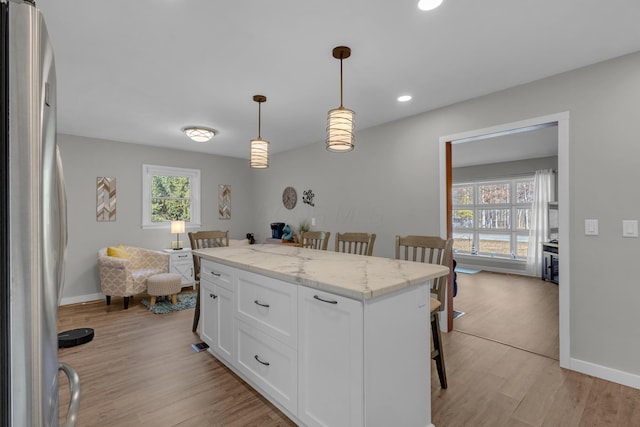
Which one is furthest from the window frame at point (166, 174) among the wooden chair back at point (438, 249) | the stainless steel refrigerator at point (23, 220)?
the stainless steel refrigerator at point (23, 220)

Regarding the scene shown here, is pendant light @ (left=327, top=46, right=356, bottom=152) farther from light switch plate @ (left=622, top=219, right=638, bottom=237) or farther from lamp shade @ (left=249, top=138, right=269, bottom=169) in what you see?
light switch plate @ (left=622, top=219, right=638, bottom=237)

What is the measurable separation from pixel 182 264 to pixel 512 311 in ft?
16.1

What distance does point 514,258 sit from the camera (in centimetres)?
642

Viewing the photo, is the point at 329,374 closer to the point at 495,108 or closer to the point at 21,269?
the point at 21,269

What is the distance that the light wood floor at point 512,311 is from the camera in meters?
3.07

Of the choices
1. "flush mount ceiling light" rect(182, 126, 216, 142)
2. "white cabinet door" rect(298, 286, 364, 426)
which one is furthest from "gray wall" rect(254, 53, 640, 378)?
"flush mount ceiling light" rect(182, 126, 216, 142)

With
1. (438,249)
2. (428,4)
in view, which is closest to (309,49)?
(428,4)

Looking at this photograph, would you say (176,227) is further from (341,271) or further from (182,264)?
(341,271)

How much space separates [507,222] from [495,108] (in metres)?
4.54

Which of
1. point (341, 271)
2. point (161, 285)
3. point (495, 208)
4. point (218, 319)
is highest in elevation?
point (495, 208)

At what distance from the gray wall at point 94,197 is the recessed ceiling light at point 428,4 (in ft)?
15.9

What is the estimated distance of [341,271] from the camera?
1.80m

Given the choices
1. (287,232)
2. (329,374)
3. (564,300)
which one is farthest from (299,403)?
(287,232)

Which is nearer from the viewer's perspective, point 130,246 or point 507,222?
point 130,246
